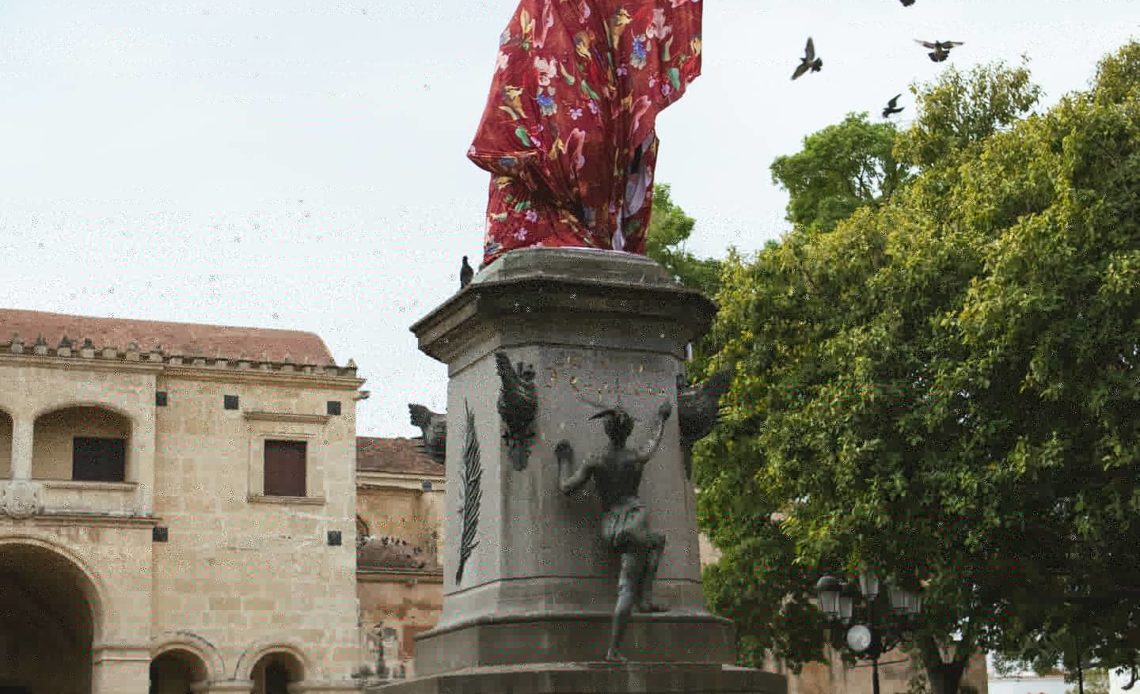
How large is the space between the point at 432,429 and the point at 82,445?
936 inches

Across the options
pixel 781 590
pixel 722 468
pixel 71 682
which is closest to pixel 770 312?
pixel 722 468

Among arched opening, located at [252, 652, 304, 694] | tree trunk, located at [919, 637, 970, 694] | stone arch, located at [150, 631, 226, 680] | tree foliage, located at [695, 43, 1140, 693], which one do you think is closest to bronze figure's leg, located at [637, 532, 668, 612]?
tree foliage, located at [695, 43, 1140, 693]

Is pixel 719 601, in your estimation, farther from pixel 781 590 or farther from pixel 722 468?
pixel 722 468

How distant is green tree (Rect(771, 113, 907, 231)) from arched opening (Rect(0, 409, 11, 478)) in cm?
1549

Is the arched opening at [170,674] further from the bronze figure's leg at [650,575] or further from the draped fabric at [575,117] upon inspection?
the bronze figure's leg at [650,575]

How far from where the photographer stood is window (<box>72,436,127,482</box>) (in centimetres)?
3119

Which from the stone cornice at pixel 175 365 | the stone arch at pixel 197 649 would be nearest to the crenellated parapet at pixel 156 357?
the stone cornice at pixel 175 365

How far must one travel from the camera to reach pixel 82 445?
31.3m

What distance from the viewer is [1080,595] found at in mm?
19609

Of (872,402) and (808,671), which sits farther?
(808,671)

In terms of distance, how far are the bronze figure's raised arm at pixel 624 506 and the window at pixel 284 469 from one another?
25218 millimetres

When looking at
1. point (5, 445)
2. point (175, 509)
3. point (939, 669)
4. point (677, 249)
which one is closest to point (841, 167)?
point (677, 249)

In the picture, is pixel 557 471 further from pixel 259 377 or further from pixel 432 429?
pixel 259 377

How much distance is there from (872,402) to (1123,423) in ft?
9.57
